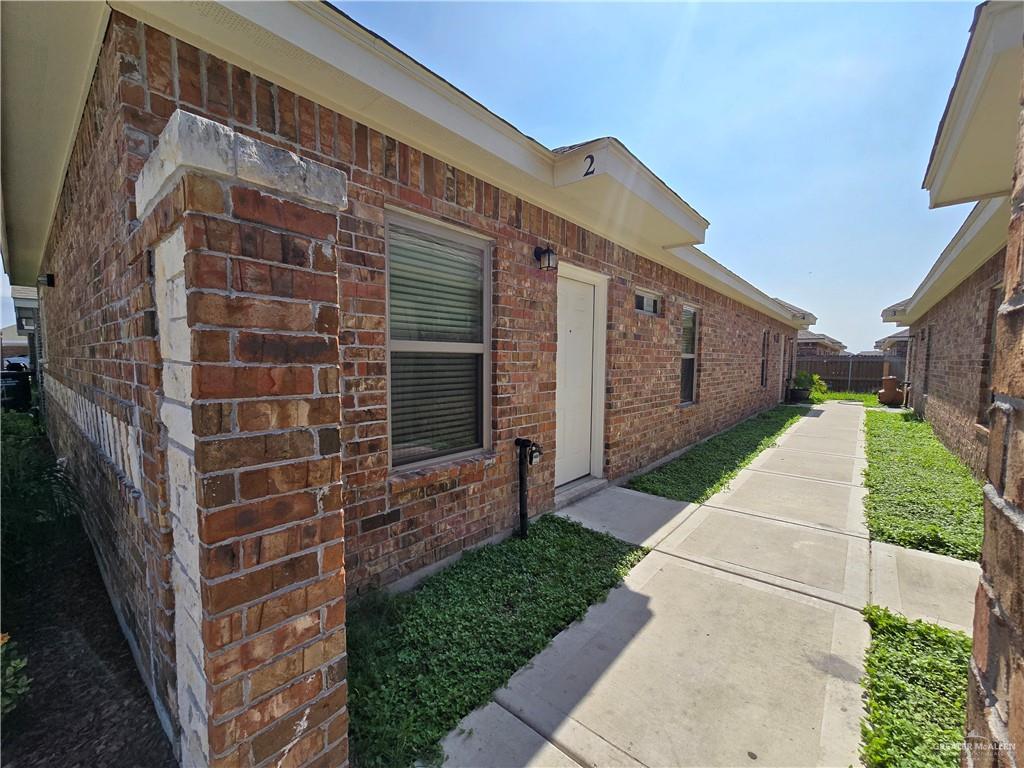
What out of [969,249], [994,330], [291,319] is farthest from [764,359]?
[291,319]

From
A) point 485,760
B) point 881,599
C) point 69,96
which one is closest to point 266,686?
point 485,760

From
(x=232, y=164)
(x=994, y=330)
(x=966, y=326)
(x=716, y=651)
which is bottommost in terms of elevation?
(x=716, y=651)

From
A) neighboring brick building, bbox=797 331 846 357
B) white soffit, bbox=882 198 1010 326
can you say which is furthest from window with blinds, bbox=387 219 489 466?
neighboring brick building, bbox=797 331 846 357

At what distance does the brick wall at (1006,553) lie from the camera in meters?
0.66

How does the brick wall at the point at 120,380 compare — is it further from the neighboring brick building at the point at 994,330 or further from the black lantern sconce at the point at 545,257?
the black lantern sconce at the point at 545,257

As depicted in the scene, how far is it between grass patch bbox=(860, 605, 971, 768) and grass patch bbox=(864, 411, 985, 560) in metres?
1.58

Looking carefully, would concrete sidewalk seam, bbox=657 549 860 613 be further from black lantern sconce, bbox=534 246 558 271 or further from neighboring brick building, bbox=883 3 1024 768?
black lantern sconce, bbox=534 246 558 271

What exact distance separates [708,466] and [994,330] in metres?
4.09

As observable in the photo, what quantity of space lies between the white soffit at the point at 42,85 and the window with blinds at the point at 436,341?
1.54m

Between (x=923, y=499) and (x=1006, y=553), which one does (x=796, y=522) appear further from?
(x=1006, y=553)

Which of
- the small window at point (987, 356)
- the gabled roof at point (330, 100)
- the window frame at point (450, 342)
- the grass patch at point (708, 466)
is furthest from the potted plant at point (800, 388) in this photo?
the window frame at point (450, 342)

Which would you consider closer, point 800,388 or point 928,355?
point 928,355

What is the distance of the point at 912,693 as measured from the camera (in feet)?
6.86

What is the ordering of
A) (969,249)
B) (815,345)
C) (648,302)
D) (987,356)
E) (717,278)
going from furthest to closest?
(815,345) → (717,278) → (987,356) → (648,302) → (969,249)
